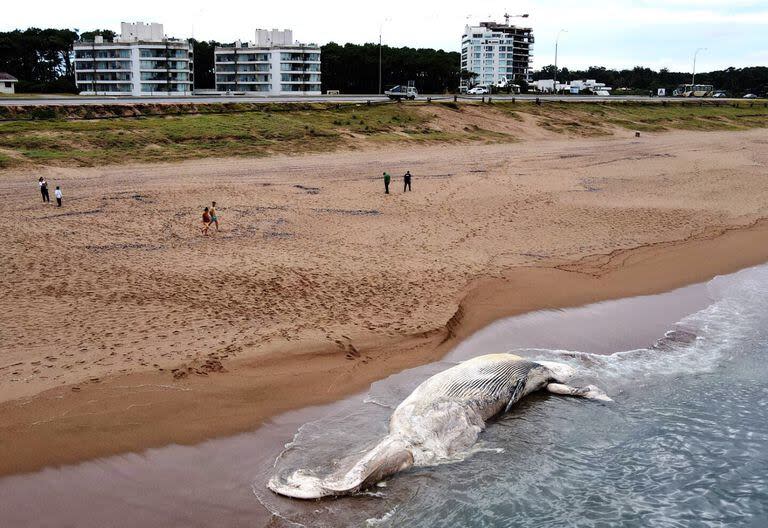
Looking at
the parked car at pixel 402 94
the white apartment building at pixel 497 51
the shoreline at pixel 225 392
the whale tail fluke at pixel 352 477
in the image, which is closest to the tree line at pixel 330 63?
the parked car at pixel 402 94

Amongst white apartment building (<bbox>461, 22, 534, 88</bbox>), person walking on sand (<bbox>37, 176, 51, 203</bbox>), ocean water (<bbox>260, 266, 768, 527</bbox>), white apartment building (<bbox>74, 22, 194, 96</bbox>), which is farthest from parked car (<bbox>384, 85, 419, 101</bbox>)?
white apartment building (<bbox>461, 22, 534, 88</bbox>)

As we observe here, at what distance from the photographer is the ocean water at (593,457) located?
31.0 ft

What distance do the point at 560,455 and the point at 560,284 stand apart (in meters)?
8.74

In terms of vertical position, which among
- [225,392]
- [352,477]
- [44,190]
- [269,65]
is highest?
[269,65]

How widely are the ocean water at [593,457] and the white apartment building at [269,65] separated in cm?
9549

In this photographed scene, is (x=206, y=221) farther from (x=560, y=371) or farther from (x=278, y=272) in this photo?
(x=560, y=371)

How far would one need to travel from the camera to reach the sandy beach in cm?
1177

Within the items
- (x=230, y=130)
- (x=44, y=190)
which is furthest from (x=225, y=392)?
(x=230, y=130)

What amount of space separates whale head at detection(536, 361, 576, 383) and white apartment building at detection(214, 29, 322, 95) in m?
95.1

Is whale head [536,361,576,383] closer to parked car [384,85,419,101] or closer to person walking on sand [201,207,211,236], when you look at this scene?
person walking on sand [201,207,211,236]

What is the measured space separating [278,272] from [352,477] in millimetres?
9700

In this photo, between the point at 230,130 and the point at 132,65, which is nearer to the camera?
the point at 230,130

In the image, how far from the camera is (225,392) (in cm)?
1198

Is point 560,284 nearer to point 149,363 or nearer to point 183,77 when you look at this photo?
point 149,363
